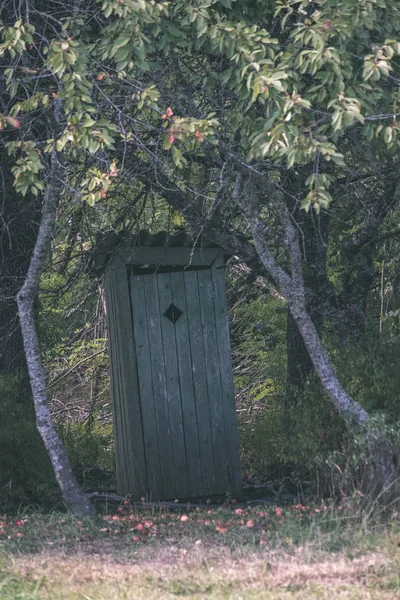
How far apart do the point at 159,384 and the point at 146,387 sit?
5.7 inches

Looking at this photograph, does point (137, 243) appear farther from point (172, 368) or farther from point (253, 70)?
point (253, 70)

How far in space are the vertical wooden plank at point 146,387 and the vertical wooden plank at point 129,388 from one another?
5 cm

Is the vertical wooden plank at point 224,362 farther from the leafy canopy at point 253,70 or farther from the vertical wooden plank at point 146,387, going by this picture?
the leafy canopy at point 253,70

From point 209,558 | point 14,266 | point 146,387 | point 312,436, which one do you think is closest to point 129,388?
point 146,387

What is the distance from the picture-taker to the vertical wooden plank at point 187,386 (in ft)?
28.9

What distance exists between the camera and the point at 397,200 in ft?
28.2

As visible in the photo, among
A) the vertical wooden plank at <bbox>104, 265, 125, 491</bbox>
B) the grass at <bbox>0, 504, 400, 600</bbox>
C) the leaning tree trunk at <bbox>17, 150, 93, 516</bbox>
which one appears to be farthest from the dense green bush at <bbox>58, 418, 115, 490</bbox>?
the grass at <bbox>0, 504, 400, 600</bbox>

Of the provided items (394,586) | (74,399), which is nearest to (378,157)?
(394,586)

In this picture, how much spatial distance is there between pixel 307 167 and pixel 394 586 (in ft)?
14.6

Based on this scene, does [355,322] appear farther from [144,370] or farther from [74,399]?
[74,399]

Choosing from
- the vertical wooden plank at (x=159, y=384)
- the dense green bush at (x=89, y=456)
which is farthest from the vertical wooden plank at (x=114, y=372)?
the dense green bush at (x=89, y=456)

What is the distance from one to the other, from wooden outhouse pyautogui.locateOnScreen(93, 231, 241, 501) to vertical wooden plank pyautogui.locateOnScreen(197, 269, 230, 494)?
1 cm

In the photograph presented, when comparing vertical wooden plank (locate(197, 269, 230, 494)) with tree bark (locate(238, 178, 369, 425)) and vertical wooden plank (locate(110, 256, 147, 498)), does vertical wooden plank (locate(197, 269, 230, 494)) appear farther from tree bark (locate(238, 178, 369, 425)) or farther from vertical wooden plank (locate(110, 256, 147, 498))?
tree bark (locate(238, 178, 369, 425))

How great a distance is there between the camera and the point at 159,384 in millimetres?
8820
